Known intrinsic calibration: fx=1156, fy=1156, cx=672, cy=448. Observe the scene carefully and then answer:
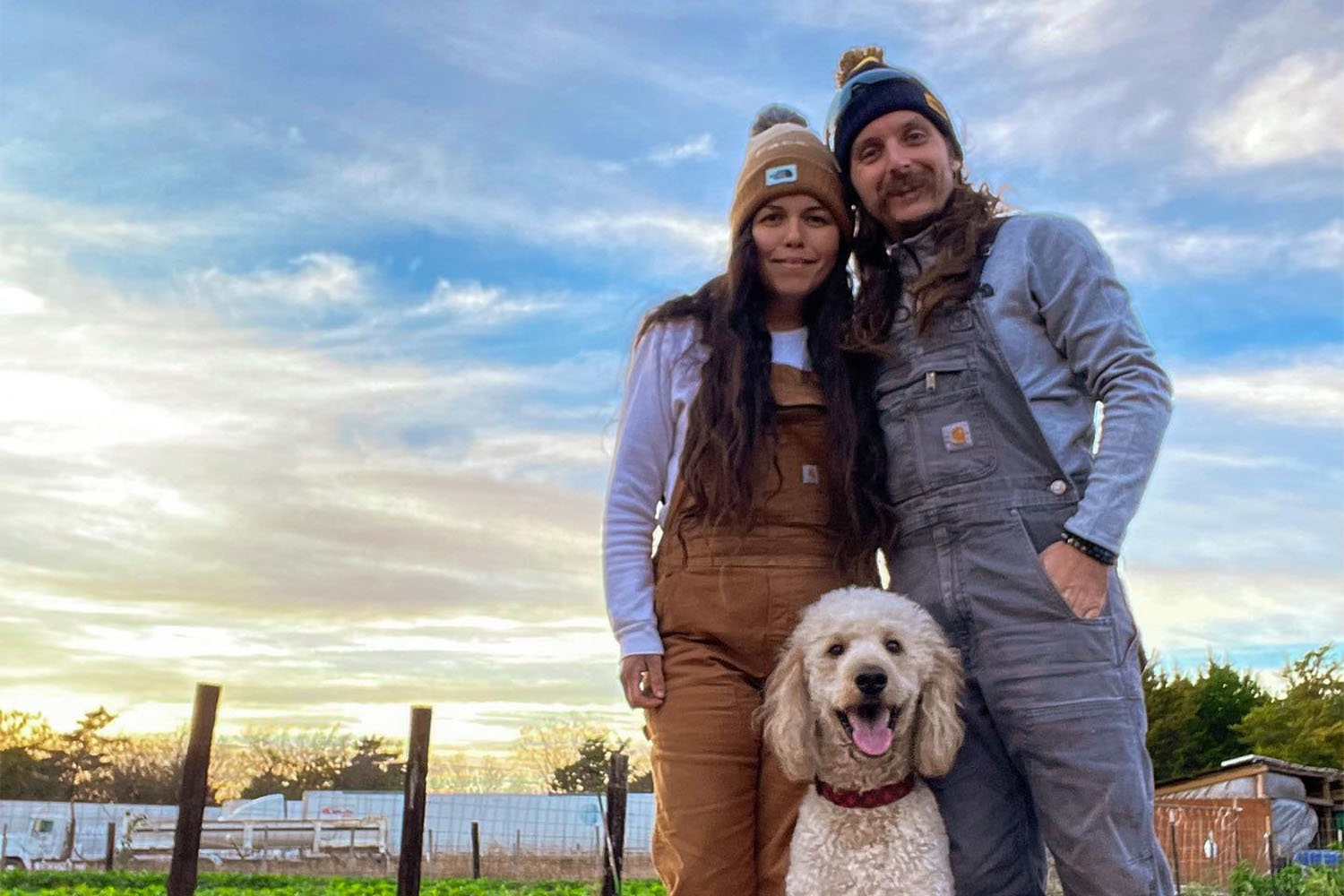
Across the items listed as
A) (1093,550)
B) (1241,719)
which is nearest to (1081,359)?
(1093,550)

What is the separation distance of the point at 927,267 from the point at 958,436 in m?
0.53

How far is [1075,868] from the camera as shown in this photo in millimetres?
2883

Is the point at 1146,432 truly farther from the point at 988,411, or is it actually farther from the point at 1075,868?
the point at 1075,868

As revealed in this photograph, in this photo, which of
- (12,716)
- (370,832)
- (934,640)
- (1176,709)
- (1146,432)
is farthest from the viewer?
(1176,709)

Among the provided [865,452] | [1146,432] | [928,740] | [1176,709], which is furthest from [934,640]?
[1176,709]

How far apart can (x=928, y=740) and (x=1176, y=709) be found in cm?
3587

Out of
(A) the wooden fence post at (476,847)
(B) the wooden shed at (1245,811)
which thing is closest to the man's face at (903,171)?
(A) the wooden fence post at (476,847)

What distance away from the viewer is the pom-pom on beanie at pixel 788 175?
3.48 meters

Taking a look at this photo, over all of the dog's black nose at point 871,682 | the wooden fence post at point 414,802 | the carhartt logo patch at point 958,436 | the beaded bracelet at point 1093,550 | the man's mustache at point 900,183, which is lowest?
the wooden fence post at point 414,802

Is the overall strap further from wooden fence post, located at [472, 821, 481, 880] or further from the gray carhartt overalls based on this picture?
wooden fence post, located at [472, 821, 481, 880]

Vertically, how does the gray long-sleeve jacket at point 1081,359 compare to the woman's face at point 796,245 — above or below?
below

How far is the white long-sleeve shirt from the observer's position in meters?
3.22

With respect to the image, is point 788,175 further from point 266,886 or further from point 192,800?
point 266,886

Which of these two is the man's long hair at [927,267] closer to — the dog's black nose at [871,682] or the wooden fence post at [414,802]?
the dog's black nose at [871,682]
